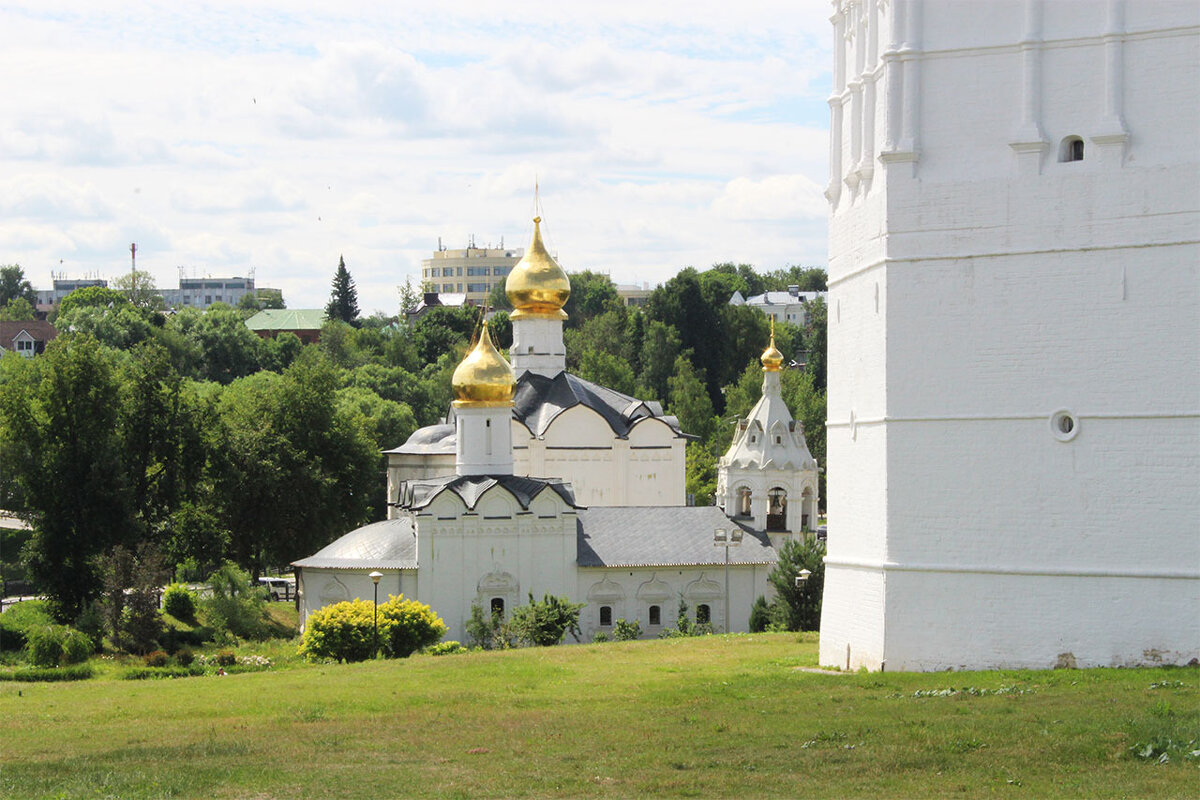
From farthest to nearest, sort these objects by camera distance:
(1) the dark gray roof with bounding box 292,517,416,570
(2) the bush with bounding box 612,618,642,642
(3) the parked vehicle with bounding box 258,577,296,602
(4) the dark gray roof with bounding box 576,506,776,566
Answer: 1. (3) the parked vehicle with bounding box 258,577,296,602
2. (4) the dark gray roof with bounding box 576,506,776,566
3. (1) the dark gray roof with bounding box 292,517,416,570
4. (2) the bush with bounding box 612,618,642,642

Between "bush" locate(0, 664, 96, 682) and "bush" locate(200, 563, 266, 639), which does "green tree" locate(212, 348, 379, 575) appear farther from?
"bush" locate(0, 664, 96, 682)

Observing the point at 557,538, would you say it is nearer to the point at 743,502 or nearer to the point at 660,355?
the point at 743,502

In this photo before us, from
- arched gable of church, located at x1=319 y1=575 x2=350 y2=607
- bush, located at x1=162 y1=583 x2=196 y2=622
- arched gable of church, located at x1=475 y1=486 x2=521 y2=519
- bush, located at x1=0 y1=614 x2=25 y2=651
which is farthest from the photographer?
bush, located at x1=162 y1=583 x2=196 y2=622

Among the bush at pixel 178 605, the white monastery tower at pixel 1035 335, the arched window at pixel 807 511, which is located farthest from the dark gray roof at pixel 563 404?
the white monastery tower at pixel 1035 335

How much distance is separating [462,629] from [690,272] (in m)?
49.9

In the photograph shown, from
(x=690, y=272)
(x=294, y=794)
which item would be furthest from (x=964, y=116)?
(x=690, y=272)

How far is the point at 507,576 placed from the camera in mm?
35000

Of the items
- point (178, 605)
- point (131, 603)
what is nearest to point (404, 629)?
point (131, 603)

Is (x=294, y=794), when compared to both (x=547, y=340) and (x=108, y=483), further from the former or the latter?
(x=547, y=340)

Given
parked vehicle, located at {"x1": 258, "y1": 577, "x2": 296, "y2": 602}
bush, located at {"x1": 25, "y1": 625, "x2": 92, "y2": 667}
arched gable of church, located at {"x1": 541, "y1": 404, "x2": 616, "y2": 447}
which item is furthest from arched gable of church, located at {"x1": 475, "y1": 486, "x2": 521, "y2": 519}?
parked vehicle, located at {"x1": 258, "y1": 577, "x2": 296, "y2": 602}

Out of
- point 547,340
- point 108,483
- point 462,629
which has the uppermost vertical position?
point 547,340

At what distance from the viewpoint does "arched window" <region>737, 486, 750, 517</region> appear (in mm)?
38938

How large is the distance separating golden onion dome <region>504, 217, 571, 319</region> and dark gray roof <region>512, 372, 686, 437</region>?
5.95 feet

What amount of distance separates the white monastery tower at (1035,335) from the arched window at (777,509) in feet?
58.7
